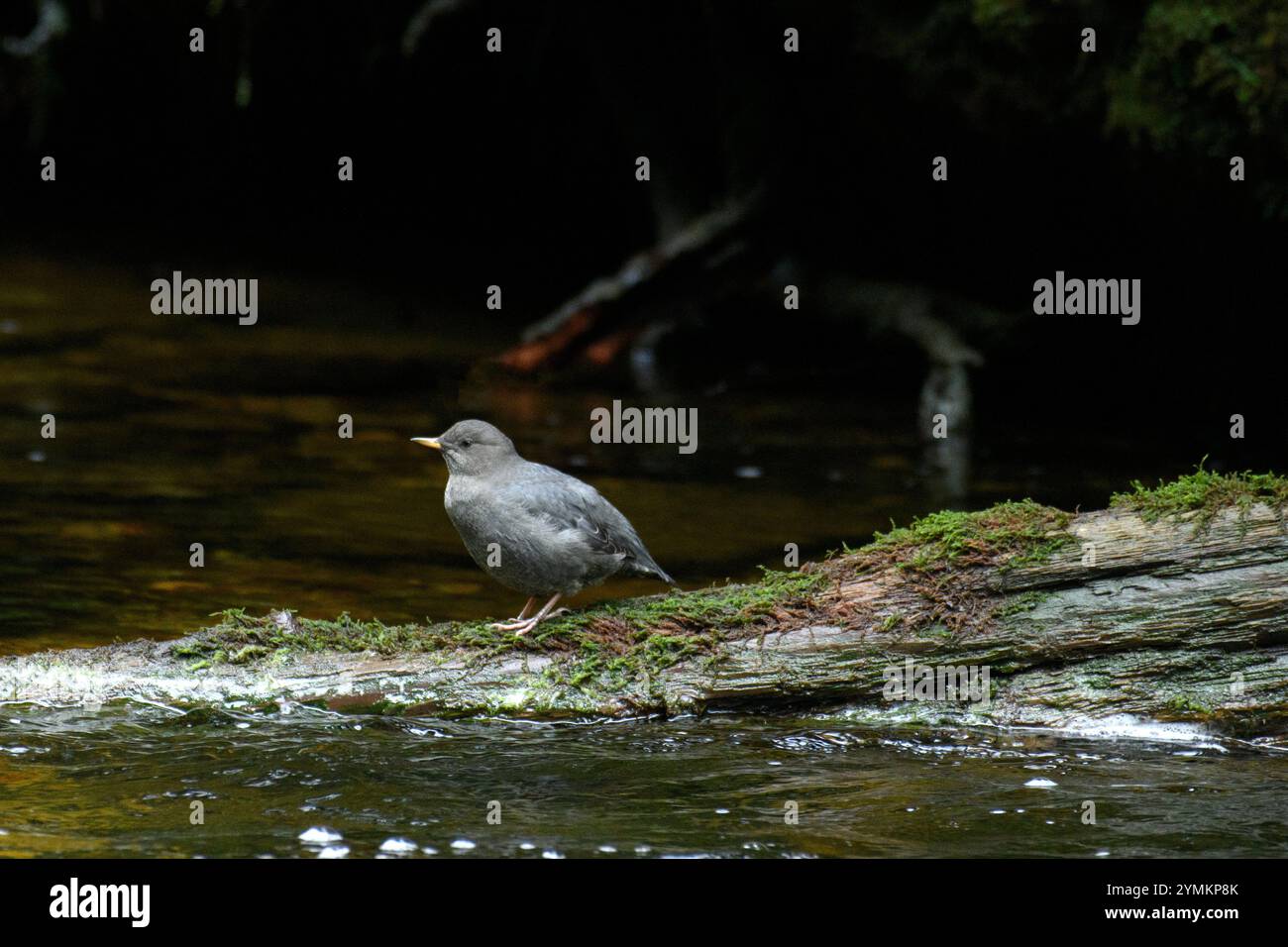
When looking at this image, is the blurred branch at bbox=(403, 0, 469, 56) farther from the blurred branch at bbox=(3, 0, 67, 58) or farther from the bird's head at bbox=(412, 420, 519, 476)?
the bird's head at bbox=(412, 420, 519, 476)

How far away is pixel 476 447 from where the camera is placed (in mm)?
6066

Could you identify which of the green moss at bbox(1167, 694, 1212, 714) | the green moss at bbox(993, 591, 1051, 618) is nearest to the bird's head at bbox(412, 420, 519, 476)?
the green moss at bbox(993, 591, 1051, 618)

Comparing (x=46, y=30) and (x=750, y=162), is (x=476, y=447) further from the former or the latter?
(x=46, y=30)

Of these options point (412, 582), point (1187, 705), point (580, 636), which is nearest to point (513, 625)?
point (580, 636)

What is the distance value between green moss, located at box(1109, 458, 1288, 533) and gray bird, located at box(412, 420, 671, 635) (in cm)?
203

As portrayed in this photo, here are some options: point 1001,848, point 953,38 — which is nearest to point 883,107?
point 953,38

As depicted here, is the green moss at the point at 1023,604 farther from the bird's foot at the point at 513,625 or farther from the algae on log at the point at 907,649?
the bird's foot at the point at 513,625

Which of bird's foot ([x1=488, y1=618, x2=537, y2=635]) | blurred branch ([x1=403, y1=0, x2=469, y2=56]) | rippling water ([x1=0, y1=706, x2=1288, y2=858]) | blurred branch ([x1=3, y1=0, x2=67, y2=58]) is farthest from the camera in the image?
blurred branch ([x1=3, y1=0, x2=67, y2=58])

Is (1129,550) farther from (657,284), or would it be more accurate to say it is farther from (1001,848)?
(657,284)

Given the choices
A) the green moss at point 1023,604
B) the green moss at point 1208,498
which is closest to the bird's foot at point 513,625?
the green moss at point 1023,604

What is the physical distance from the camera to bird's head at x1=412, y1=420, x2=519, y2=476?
6.04 m

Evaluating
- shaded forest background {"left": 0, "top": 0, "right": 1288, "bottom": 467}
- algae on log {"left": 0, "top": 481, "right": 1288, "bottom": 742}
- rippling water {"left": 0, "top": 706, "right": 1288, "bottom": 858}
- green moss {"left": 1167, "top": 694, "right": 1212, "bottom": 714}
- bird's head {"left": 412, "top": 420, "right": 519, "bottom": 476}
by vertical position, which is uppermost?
shaded forest background {"left": 0, "top": 0, "right": 1288, "bottom": 467}

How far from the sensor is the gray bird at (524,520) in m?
5.95
